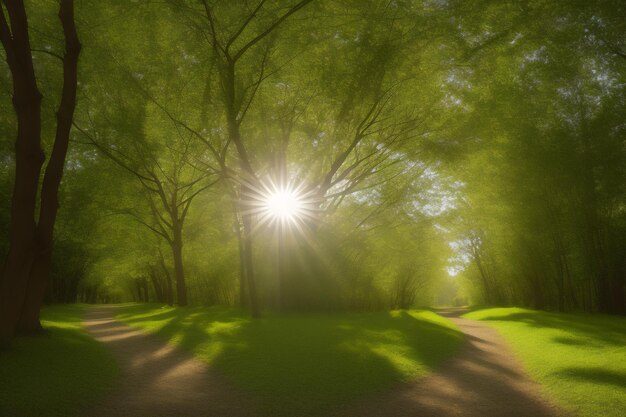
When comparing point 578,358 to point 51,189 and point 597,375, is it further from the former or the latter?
point 51,189

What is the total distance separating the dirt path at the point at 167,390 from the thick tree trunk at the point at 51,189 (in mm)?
1797

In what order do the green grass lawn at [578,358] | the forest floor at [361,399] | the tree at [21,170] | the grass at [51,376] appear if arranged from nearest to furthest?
the grass at [51,376], the forest floor at [361,399], the green grass lawn at [578,358], the tree at [21,170]

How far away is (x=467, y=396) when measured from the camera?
18.0 feet

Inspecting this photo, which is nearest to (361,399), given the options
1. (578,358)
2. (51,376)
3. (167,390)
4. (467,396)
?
(467,396)

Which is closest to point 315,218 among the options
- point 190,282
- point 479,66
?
point 479,66

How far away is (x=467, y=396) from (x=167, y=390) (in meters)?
4.36

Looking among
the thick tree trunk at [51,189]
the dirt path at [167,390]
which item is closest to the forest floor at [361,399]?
the dirt path at [167,390]

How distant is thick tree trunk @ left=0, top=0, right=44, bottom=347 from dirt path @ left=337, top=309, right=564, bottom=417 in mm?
5962

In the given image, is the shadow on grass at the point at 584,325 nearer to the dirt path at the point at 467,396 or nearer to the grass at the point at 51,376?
the dirt path at the point at 467,396

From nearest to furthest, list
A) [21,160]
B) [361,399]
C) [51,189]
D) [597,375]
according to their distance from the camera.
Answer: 1. [361,399]
2. [597,375]
3. [21,160]
4. [51,189]

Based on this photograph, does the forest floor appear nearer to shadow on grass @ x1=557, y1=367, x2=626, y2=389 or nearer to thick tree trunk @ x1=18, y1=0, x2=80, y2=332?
shadow on grass @ x1=557, y1=367, x2=626, y2=389

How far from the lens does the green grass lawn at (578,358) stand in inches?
204

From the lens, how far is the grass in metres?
4.45

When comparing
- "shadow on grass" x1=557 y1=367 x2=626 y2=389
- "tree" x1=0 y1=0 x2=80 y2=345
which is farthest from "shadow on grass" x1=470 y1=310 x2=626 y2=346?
"tree" x1=0 y1=0 x2=80 y2=345
